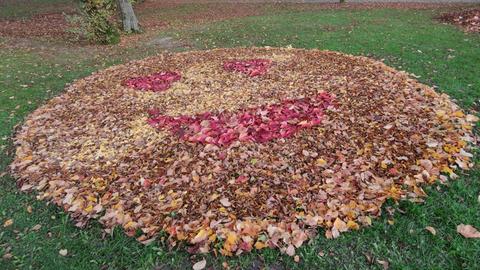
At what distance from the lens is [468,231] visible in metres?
3.33

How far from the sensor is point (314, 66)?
7410 millimetres

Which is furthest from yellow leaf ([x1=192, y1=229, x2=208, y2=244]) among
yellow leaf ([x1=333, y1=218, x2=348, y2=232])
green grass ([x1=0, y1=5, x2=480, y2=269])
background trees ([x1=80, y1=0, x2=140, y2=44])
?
background trees ([x1=80, y1=0, x2=140, y2=44])

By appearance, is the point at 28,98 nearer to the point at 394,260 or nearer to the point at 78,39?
the point at 78,39

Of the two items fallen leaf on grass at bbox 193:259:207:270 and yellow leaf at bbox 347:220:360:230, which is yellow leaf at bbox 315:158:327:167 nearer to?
yellow leaf at bbox 347:220:360:230

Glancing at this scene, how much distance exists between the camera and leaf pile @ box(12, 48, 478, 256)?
360 centimetres

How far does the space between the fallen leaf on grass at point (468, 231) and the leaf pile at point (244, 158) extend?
1.49 feet

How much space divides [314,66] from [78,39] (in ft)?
24.7

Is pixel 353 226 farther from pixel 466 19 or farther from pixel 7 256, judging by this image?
pixel 466 19

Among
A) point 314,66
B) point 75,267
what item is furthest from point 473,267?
point 314,66

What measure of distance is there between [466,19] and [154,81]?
854 centimetres

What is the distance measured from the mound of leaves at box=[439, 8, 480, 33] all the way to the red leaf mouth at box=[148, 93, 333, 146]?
6331 millimetres

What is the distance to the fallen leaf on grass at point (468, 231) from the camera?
3.29 metres

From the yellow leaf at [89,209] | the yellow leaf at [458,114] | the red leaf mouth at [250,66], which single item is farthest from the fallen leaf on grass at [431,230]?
the red leaf mouth at [250,66]

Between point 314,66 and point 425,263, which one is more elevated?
point 314,66
